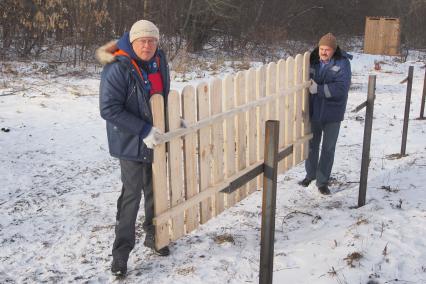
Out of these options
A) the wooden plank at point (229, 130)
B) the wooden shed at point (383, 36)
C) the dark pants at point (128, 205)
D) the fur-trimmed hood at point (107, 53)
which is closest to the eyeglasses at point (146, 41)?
the fur-trimmed hood at point (107, 53)

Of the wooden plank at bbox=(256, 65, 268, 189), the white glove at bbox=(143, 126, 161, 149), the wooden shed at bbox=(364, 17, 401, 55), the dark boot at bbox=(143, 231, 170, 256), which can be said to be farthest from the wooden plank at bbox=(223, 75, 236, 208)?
the wooden shed at bbox=(364, 17, 401, 55)

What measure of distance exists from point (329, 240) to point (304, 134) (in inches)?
61.7

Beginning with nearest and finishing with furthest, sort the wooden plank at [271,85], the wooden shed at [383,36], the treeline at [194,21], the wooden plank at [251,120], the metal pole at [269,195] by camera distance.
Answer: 1. the metal pole at [269,195]
2. the wooden plank at [251,120]
3. the wooden plank at [271,85]
4. the treeline at [194,21]
5. the wooden shed at [383,36]

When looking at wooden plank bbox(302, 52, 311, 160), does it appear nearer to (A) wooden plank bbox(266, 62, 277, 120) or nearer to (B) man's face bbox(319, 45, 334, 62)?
(B) man's face bbox(319, 45, 334, 62)

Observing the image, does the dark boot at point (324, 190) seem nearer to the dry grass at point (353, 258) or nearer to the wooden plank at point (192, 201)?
the wooden plank at point (192, 201)

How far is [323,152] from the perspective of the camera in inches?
197

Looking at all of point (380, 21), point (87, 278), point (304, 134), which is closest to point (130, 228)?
point (87, 278)

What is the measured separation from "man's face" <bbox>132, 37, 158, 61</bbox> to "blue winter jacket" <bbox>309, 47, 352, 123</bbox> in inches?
83.8

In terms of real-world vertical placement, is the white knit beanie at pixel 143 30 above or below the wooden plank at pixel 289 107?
above

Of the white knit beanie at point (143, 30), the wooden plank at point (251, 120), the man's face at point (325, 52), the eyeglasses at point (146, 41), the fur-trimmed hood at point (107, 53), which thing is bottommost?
the wooden plank at point (251, 120)

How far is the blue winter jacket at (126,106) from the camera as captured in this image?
3.11 m

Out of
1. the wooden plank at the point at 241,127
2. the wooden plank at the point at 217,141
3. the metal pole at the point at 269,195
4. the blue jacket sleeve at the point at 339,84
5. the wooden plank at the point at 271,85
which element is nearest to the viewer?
the metal pole at the point at 269,195

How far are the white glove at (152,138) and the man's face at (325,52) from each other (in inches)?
91.0

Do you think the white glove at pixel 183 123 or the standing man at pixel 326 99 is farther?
the standing man at pixel 326 99
